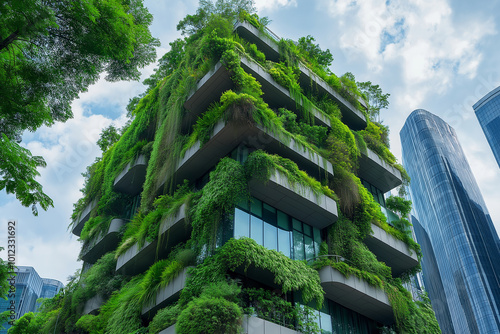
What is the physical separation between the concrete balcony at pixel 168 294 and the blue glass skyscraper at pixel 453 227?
383 ft

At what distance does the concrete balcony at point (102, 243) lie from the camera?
26.3 metres

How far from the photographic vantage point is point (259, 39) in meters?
26.9

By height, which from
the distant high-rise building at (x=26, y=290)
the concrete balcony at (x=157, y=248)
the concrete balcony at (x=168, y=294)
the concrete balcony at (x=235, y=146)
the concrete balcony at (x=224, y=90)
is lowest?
the concrete balcony at (x=168, y=294)

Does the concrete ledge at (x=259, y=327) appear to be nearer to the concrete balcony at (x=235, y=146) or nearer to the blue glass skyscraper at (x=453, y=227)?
the concrete balcony at (x=235, y=146)

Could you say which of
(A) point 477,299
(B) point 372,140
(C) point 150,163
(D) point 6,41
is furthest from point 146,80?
(A) point 477,299

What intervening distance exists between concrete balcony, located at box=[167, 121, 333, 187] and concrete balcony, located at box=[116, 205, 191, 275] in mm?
3214

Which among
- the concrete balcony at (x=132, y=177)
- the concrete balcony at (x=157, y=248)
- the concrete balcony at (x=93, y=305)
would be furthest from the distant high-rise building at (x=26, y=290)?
the concrete balcony at (x=157, y=248)

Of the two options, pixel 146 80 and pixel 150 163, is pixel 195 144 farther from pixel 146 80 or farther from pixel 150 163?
pixel 146 80

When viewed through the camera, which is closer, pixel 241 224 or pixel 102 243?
pixel 241 224

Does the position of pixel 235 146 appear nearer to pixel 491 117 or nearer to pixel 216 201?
pixel 216 201

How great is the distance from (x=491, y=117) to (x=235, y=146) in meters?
147

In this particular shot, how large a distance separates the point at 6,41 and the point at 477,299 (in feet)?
457

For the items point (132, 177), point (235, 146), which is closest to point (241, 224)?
point (235, 146)

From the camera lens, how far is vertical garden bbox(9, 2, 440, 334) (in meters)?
16.7
